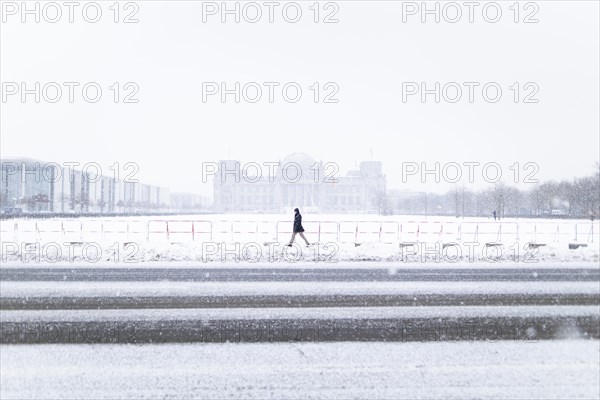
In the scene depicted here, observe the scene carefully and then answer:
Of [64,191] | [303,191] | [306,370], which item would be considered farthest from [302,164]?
[306,370]

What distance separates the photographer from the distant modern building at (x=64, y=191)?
208 feet

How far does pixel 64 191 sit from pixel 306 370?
291 feet

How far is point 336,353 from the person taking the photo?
753 centimetres

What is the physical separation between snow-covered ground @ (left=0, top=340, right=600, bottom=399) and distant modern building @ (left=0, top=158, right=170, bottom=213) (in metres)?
33.0

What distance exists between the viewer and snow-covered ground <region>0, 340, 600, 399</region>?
20.5 ft

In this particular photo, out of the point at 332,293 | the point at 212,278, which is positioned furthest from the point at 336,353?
the point at 212,278

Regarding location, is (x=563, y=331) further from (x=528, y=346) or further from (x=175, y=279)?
(x=175, y=279)

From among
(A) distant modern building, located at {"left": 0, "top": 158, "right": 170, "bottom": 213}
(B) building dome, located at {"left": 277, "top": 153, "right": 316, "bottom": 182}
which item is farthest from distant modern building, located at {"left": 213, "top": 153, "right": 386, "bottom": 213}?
(A) distant modern building, located at {"left": 0, "top": 158, "right": 170, "bottom": 213}

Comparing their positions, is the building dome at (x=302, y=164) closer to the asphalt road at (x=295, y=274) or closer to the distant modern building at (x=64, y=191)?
the distant modern building at (x=64, y=191)

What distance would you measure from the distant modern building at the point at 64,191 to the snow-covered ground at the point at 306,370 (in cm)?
3300

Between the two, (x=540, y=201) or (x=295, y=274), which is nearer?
(x=295, y=274)

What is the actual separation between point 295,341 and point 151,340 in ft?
7.31

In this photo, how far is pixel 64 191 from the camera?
284ft

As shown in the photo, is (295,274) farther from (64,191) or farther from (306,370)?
(64,191)
